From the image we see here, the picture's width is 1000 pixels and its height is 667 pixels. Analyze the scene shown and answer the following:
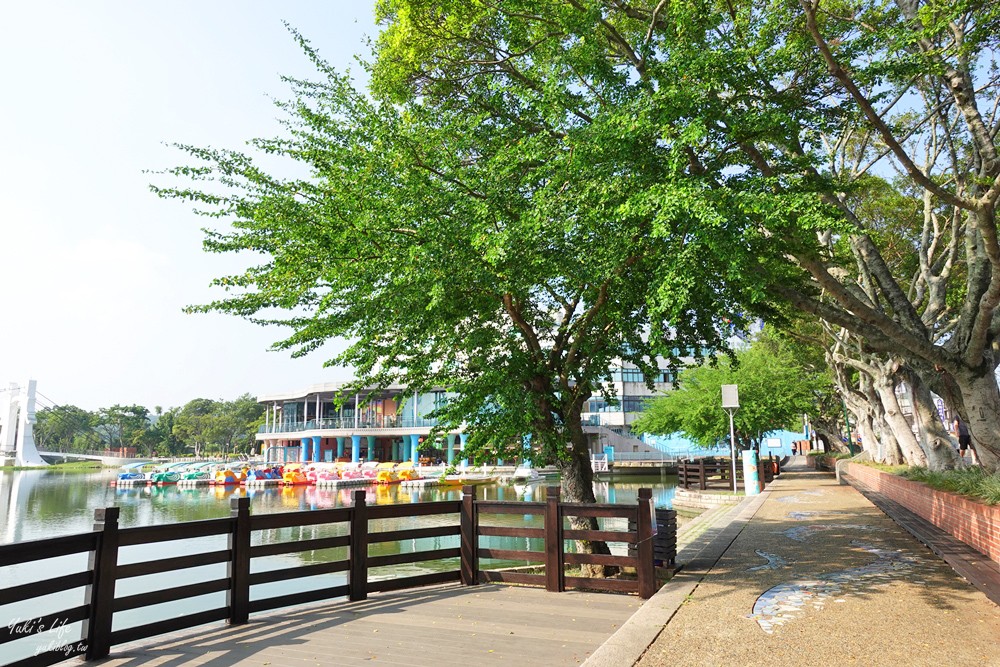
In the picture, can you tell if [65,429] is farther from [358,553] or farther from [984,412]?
[984,412]

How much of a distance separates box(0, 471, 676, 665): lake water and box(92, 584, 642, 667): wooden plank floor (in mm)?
1322

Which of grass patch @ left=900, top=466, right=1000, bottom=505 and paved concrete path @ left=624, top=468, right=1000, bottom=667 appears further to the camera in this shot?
grass patch @ left=900, top=466, right=1000, bottom=505

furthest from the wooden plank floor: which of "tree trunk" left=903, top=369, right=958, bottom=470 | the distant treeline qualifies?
the distant treeline

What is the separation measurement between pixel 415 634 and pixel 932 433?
14.9 metres

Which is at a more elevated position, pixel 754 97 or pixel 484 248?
pixel 754 97

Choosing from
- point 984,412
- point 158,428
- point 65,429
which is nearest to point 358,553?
point 984,412

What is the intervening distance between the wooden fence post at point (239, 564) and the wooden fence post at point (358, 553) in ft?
3.98

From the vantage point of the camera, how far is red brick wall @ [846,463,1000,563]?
895 centimetres

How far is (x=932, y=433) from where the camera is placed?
54.2 feet

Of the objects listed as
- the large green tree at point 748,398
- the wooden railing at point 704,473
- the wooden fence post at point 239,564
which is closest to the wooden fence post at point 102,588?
the wooden fence post at point 239,564

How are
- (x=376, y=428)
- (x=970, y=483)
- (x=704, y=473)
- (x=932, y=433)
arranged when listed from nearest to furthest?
1. (x=970, y=483)
2. (x=932, y=433)
3. (x=704, y=473)
4. (x=376, y=428)

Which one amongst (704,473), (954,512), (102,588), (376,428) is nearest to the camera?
(102,588)

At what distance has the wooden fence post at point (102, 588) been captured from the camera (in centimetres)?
593

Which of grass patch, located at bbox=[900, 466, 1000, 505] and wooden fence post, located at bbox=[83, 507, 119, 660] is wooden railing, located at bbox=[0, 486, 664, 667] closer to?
wooden fence post, located at bbox=[83, 507, 119, 660]
